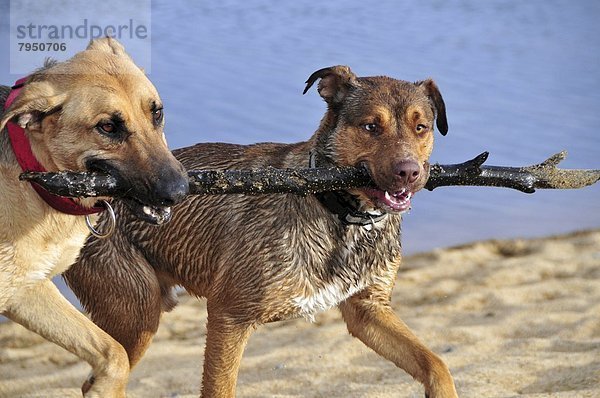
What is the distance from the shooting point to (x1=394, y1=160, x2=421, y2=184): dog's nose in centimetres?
587

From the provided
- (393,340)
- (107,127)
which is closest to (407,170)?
(393,340)

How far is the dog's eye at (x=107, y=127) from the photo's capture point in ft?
17.8

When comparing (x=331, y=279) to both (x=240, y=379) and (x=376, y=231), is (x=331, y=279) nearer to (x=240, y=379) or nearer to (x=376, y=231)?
(x=376, y=231)

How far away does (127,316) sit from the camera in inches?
265

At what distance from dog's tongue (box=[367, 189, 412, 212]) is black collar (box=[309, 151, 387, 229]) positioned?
0.27 metres

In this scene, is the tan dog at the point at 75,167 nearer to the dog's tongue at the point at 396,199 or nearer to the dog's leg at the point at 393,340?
the dog's tongue at the point at 396,199

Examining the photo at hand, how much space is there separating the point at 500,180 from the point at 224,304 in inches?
71.9

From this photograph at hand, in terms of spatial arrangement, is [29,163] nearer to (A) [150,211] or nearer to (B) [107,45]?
(A) [150,211]

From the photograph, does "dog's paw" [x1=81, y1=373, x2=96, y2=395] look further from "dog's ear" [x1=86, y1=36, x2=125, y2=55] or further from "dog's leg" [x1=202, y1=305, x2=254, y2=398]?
"dog's ear" [x1=86, y1=36, x2=125, y2=55]

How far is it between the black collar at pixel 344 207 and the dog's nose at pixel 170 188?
4.08ft

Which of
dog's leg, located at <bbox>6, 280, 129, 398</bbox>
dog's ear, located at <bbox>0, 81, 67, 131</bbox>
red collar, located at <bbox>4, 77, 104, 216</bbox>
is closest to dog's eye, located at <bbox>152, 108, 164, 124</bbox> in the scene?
dog's ear, located at <bbox>0, 81, 67, 131</bbox>

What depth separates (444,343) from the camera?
930cm

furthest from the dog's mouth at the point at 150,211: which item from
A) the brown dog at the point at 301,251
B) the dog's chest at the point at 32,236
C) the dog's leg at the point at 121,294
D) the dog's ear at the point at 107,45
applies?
the dog's leg at the point at 121,294

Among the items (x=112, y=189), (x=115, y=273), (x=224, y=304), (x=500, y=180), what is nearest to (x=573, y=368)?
(x=500, y=180)
